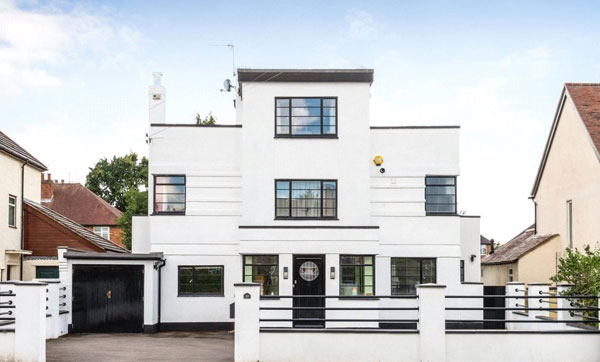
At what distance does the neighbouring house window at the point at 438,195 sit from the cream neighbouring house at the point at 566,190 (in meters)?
4.97

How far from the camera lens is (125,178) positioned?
213 feet

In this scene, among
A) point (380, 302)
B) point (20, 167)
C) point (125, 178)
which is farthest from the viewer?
point (125, 178)

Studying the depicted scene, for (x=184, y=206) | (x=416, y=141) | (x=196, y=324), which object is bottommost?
(x=196, y=324)

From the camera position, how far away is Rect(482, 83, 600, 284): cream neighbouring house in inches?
987

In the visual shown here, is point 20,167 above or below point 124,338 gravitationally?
above

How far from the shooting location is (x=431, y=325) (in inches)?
581

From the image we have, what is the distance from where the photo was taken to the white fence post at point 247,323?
48.4ft

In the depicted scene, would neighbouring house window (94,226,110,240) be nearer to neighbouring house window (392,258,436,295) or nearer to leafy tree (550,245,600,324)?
neighbouring house window (392,258,436,295)

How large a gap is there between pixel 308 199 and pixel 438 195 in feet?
13.6

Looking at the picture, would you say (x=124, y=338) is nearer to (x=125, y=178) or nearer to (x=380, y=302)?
(x=380, y=302)

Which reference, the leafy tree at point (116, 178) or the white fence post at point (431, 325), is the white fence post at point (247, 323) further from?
the leafy tree at point (116, 178)

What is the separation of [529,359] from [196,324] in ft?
35.7

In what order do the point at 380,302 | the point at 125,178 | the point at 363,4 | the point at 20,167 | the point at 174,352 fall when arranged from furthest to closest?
the point at 125,178 < the point at 20,167 < the point at 380,302 < the point at 363,4 < the point at 174,352

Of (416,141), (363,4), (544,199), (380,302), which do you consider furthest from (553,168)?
(363,4)
